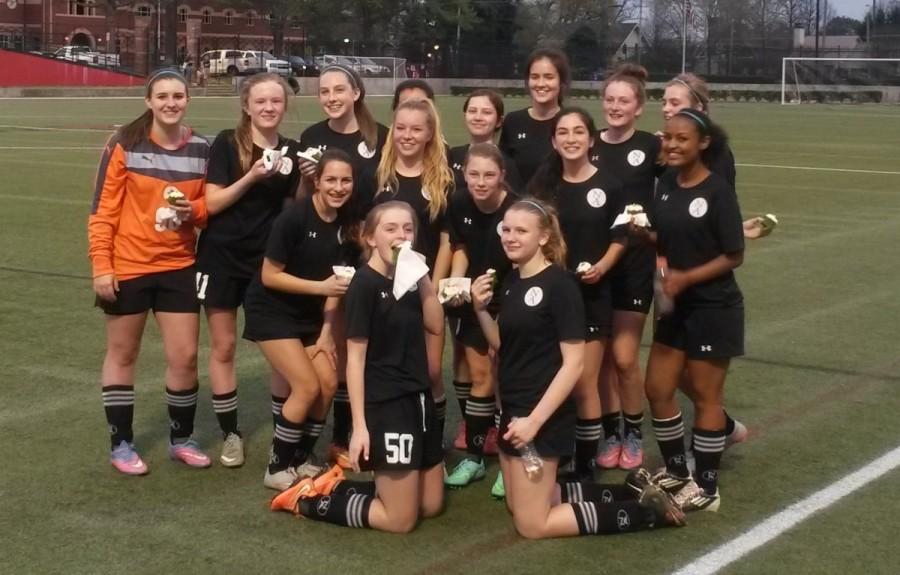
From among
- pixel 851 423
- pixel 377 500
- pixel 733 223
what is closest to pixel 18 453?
pixel 377 500

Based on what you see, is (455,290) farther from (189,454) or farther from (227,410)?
(189,454)

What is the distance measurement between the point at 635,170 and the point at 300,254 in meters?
1.62

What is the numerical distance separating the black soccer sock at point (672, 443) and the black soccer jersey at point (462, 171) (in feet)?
4.26

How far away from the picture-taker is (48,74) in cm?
6100

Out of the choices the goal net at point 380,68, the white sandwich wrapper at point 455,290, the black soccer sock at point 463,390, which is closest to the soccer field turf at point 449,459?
the black soccer sock at point 463,390

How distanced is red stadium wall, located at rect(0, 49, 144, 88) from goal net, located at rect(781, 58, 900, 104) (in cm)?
3240

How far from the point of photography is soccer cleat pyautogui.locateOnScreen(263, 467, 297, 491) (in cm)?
571

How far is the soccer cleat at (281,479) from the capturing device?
5.71m

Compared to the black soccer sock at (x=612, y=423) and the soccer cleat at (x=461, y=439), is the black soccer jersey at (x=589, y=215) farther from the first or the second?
the soccer cleat at (x=461, y=439)

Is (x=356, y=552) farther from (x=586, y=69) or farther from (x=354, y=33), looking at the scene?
(x=354, y=33)

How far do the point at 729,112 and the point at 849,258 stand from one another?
35341 mm

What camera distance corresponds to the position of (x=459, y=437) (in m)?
6.52

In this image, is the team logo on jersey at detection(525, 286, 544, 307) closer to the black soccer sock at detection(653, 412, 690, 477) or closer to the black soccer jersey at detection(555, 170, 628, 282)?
the black soccer jersey at detection(555, 170, 628, 282)

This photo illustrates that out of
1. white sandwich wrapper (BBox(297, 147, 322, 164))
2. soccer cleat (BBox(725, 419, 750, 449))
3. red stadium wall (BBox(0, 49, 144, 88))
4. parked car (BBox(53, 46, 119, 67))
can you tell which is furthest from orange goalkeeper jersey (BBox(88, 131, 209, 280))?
parked car (BBox(53, 46, 119, 67))
